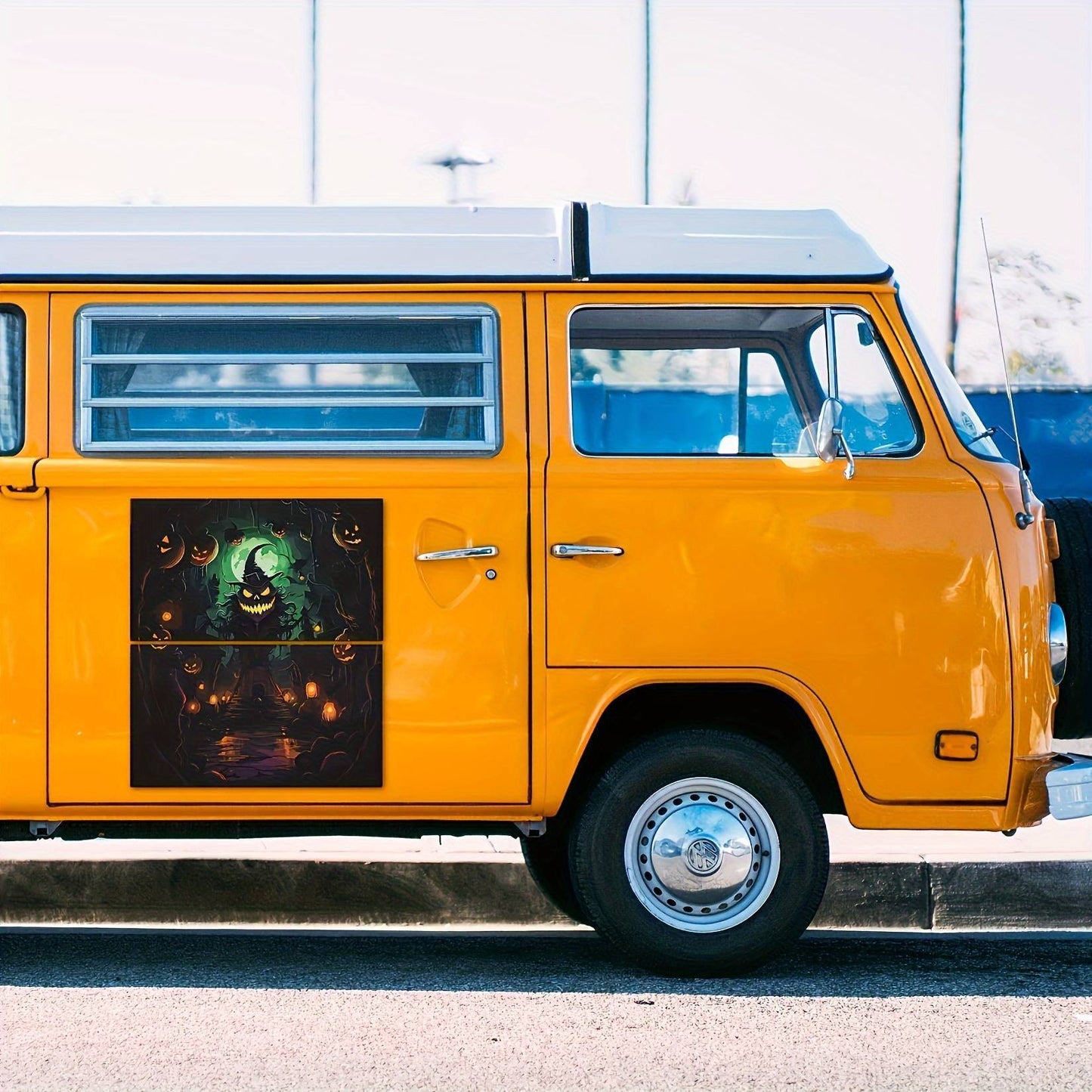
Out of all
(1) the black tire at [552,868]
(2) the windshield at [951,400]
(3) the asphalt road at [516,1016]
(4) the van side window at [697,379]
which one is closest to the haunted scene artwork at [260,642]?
(3) the asphalt road at [516,1016]

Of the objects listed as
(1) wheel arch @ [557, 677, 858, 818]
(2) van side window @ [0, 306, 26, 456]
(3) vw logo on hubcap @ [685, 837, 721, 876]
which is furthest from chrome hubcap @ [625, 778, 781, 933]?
(2) van side window @ [0, 306, 26, 456]

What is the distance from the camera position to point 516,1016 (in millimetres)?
4637

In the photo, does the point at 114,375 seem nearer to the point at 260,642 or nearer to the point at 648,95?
the point at 260,642

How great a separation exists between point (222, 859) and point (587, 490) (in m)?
2.29

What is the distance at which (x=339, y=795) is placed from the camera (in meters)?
5.00

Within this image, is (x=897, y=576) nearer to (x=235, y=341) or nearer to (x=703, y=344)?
(x=703, y=344)

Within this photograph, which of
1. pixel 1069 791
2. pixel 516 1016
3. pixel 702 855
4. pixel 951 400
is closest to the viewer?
pixel 516 1016

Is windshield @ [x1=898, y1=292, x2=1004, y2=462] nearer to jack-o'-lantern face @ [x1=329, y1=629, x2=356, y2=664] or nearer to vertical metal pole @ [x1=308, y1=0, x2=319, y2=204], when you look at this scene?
jack-o'-lantern face @ [x1=329, y1=629, x2=356, y2=664]

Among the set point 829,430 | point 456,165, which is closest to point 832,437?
point 829,430

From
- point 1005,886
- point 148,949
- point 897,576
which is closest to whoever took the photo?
point 897,576

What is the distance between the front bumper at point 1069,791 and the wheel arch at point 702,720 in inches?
26.0

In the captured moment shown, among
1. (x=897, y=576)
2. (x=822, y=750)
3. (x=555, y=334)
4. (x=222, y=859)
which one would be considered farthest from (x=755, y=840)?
(x=222, y=859)

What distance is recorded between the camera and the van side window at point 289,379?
505cm

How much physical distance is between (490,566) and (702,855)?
1173 millimetres
